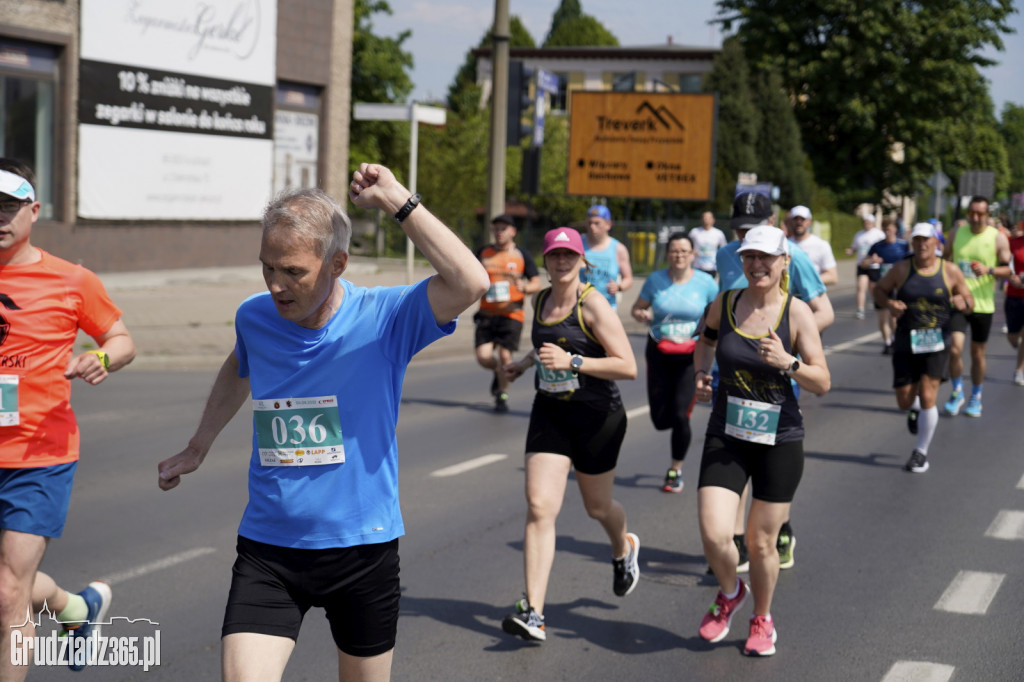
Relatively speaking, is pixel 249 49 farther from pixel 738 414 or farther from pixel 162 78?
pixel 738 414

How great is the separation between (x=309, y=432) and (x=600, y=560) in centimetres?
370

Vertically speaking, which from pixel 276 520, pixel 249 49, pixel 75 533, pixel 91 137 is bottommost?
pixel 75 533

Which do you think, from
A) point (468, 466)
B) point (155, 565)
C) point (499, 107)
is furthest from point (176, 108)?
point (155, 565)

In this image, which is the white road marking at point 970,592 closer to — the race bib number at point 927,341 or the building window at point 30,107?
the race bib number at point 927,341

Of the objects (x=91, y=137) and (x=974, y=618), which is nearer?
(x=974, y=618)

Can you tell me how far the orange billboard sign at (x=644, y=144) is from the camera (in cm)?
3162

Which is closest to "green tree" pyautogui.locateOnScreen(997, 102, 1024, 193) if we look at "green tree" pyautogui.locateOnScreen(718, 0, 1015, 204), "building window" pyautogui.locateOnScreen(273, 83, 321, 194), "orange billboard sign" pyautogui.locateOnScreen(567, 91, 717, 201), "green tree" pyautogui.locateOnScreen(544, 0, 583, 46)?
"green tree" pyautogui.locateOnScreen(544, 0, 583, 46)

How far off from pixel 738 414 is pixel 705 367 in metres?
0.67

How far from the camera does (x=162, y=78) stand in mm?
24031

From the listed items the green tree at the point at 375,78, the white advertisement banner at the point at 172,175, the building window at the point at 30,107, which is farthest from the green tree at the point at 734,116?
the building window at the point at 30,107

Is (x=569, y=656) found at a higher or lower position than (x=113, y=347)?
lower

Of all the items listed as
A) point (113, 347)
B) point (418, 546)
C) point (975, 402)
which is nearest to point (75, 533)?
point (418, 546)

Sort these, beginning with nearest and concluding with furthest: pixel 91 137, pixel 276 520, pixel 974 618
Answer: pixel 276 520 → pixel 974 618 → pixel 91 137

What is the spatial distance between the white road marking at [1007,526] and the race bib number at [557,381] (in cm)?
332
